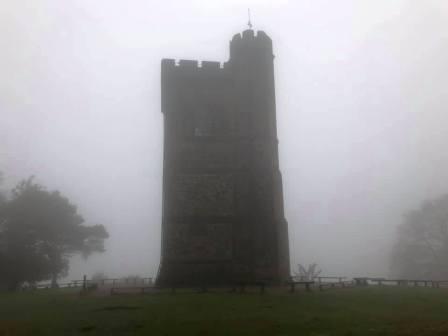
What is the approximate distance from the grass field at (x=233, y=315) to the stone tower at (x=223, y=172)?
4815 mm

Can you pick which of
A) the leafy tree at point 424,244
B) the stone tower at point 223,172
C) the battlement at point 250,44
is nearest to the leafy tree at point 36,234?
the stone tower at point 223,172

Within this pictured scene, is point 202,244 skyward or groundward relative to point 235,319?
skyward

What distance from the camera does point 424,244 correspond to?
47094mm

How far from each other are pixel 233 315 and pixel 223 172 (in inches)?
526

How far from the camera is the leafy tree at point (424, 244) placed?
44.7 meters

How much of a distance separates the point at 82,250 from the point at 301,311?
1511 inches

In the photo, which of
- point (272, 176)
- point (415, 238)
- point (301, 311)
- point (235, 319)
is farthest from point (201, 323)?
point (415, 238)

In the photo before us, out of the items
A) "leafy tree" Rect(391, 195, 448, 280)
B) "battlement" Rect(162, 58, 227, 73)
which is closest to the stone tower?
"battlement" Rect(162, 58, 227, 73)

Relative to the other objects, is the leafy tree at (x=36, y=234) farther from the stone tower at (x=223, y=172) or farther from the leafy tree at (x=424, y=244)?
the leafy tree at (x=424, y=244)

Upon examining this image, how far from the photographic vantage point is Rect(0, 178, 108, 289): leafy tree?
35.4m

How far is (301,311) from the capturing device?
14617 mm

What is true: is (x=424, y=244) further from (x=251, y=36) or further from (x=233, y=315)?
(x=233, y=315)

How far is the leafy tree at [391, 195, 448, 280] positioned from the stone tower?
26.4 m

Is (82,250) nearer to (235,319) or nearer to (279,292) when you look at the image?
(279,292)
